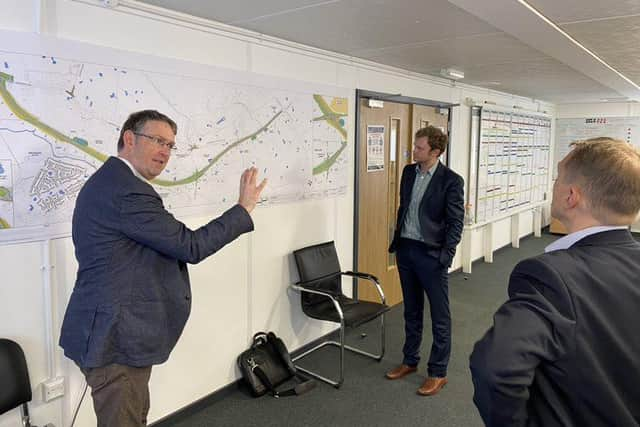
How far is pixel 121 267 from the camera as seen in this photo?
1.65m

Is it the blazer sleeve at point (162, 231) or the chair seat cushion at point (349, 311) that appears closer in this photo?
the blazer sleeve at point (162, 231)

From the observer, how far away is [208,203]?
8.79ft

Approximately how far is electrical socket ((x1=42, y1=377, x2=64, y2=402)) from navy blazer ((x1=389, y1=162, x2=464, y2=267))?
2.10m

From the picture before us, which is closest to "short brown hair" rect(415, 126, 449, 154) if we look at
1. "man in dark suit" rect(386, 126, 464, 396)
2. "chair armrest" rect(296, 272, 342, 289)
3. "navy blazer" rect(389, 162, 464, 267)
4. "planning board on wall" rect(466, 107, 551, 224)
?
"man in dark suit" rect(386, 126, 464, 396)

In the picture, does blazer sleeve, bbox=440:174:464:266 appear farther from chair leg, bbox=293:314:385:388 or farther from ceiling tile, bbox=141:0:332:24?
ceiling tile, bbox=141:0:332:24

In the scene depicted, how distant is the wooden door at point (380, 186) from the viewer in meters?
3.95

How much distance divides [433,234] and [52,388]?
2.19 meters

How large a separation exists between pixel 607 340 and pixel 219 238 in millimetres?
1291

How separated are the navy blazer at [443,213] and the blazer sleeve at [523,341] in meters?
1.92

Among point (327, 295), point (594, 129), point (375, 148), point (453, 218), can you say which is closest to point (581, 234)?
point (453, 218)

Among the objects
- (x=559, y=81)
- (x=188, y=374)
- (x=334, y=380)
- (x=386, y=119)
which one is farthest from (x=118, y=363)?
(x=559, y=81)

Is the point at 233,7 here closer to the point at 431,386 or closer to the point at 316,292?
the point at 316,292

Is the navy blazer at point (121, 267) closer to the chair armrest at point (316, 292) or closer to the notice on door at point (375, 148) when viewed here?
the chair armrest at point (316, 292)

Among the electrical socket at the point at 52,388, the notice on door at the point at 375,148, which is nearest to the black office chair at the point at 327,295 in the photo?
the notice on door at the point at 375,148
